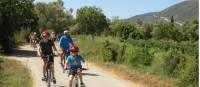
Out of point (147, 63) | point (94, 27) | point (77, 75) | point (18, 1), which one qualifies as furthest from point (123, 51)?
point (94, 27)

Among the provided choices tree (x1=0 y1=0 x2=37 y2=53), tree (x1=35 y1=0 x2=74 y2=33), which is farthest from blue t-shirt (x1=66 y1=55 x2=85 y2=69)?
tree (x1=35 y1=0 x2=74 y2=33)

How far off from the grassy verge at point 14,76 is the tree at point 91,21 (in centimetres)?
5286

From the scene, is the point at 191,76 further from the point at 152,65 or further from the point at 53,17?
the point at 53,17

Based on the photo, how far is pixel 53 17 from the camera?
8912 cm

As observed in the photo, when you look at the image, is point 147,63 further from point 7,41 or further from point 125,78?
point 7,41

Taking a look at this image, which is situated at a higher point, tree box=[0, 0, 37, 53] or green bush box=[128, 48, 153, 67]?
tree box=[0, 0, 37, 53]

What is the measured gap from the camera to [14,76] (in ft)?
61.0

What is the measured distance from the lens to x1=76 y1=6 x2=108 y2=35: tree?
3012 inches

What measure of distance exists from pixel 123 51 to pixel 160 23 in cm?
6006

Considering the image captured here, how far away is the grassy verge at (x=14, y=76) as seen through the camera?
16.3 meters

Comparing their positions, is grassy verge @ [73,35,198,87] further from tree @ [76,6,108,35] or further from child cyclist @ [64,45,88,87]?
tree @ [76,6,108,35]

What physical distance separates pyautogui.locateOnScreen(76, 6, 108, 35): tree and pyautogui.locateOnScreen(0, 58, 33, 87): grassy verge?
173ft

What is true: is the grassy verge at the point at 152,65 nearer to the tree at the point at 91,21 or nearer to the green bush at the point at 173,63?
the green bush at the point at 173,63

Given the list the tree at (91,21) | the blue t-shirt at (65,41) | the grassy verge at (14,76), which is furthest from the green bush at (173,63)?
the tree at (91,21)
